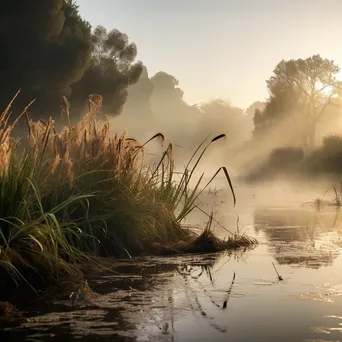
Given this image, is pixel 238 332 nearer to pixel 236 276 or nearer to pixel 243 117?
pixel 236 276

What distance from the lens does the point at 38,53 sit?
30.9 m

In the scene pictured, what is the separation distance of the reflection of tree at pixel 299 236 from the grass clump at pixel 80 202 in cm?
59

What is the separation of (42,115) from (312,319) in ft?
93.9

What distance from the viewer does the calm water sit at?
3.59 meters

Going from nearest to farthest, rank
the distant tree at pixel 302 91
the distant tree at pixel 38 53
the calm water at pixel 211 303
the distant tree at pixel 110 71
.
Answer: the calm water at pixel 211 303 → the distant tree at pixel 38 53 → the distant tree at pixel 110 71 → the distant tree at pixel 302 91

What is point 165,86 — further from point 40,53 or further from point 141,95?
point 40,53

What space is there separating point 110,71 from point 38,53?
1062 cm

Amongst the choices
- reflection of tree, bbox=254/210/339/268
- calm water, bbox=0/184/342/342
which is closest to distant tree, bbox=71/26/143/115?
reflection of tree, bbox=254/210/339/268

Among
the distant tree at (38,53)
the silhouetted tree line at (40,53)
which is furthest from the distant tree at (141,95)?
the distant tree at (38,53)

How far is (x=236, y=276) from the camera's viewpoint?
5.42 m

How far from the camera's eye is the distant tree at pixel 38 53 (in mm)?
29688

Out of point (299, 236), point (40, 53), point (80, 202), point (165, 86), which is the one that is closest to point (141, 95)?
point (165, 86)

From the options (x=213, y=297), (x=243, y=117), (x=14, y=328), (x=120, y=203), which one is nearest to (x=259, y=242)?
(x=120, y=203)

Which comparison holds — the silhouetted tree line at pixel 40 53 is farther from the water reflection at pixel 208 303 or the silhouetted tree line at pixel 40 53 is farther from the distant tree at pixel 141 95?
the distant tree at pixel 141 95
